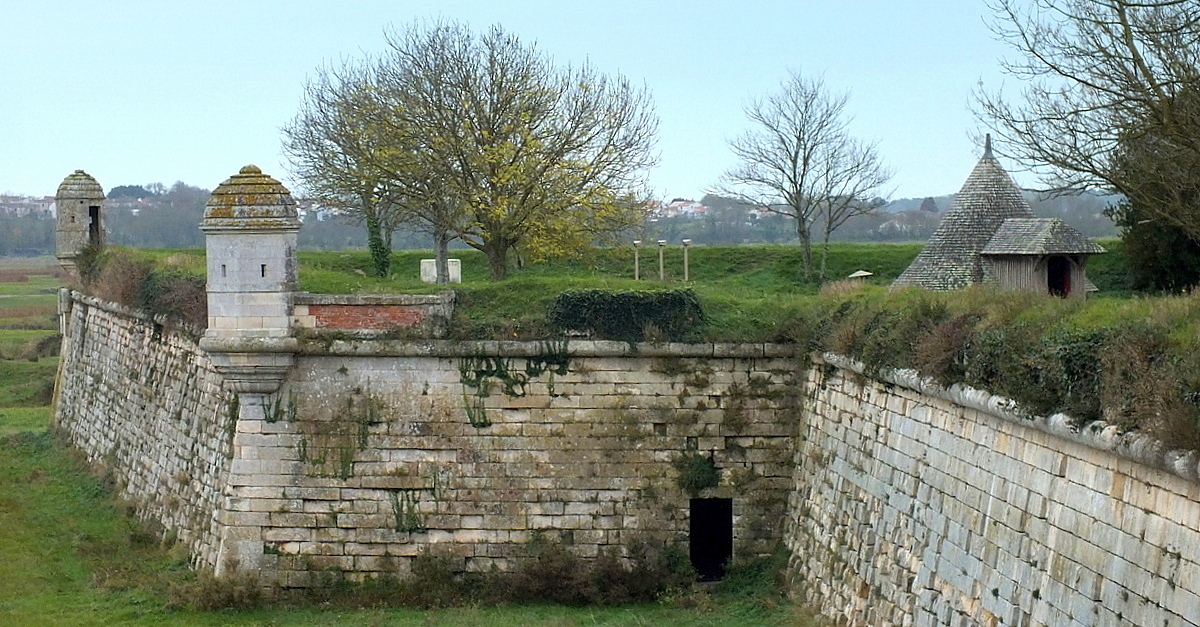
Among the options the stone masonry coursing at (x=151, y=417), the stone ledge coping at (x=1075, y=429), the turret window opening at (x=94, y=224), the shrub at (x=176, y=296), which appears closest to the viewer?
the stone ledge coping at (x=1075, y=429)

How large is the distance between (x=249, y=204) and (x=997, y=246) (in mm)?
12417

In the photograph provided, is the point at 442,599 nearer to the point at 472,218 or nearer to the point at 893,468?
the point at 893,468

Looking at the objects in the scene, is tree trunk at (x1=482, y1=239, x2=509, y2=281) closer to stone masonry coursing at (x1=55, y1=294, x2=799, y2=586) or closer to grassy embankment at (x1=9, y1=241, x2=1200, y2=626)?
grassy embankment at (x1=9, y1=241, x2=1200, y2=626)

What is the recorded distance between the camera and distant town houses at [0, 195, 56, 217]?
10919cm

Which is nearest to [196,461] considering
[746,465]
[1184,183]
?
[746,465]

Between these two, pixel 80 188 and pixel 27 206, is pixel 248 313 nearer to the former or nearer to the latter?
pixel 80 188

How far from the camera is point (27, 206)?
112000 millimetres

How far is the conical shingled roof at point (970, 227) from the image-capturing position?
23.8 metres

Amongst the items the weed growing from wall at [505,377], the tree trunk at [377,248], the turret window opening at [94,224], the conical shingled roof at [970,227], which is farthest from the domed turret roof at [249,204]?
the turret window opening at [94,224]

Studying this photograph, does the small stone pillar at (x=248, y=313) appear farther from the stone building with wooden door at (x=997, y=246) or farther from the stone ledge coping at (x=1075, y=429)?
the stone building with wooden door at (x=997, y=246)

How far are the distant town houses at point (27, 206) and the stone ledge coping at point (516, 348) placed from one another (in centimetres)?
9906

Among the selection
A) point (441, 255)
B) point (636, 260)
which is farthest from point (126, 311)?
point (636, 260)

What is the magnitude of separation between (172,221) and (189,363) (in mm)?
52816

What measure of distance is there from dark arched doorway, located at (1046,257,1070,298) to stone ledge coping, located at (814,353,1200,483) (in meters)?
9.77
